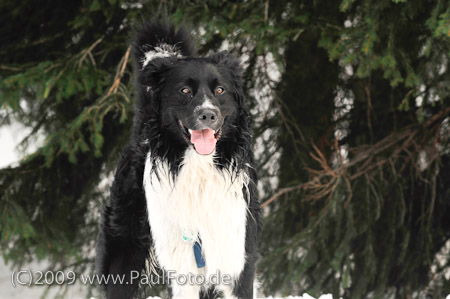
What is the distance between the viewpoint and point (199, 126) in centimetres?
286

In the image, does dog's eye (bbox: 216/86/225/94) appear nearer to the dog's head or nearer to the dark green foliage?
the dog's head

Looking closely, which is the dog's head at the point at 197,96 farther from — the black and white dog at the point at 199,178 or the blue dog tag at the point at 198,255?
the blue dog tag at the point at 198,255

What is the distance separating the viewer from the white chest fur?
3.13 meters

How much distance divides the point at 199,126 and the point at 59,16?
4.63 m

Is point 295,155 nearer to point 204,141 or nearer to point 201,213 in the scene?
point 201,213

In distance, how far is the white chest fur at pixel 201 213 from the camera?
3.13 meters

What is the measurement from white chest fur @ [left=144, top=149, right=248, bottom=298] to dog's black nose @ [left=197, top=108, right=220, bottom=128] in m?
0.33

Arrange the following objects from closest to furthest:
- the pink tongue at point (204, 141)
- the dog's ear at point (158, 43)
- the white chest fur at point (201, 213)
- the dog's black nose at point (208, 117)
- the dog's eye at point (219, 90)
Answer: the dog's black nose at point (208, 117)
the pink tongue at point (204, 141)
the dog's eye at point (219, 90)
the white chest fur at point (201, 213)
the dog's ear at point (158, 43)

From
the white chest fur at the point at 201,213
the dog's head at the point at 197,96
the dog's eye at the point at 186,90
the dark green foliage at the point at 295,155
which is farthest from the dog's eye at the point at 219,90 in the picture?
the dark green foliage at the point at 295,155

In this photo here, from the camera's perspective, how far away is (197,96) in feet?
9.73

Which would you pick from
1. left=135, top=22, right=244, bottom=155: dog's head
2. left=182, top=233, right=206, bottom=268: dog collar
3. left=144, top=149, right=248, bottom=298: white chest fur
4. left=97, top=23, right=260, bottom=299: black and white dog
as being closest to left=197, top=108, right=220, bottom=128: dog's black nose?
left=135, top=22, right=244, bottom=155: dog's head

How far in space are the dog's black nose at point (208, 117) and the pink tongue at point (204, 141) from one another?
11 cm

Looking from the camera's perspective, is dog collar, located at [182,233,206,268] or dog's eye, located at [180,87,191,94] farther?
dog collar, located at [182,233,206,268]

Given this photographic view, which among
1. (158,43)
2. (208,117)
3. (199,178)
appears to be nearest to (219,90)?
(208,117)
